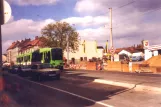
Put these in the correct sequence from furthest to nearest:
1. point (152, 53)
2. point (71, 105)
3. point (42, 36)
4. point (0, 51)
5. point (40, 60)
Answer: point (42, 36) < point (152, 53) < point (40, 60) < point (71, 105) < point (0, 51)

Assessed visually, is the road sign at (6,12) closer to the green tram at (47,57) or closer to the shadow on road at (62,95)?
the shadow on road at (62,95)

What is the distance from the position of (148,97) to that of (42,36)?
2444 inches

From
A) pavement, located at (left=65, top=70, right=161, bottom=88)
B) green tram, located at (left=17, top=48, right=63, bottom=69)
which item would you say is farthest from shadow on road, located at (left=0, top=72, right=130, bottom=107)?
green tram, located at (left=17, top=48, right=63, bottom=69)

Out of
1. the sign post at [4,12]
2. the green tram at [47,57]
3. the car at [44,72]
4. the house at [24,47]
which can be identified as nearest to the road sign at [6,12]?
the sign post at [4,12]

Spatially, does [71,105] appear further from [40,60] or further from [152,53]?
[152,53]

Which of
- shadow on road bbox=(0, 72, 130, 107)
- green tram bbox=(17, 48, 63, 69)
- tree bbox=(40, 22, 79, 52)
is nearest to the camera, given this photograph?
shadow on road bbox=(0, 72, 130, 107)

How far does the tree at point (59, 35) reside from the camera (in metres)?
71.3

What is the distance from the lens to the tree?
71.3 m

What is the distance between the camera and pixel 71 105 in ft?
34.0

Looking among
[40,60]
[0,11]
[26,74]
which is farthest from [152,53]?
[0,11]

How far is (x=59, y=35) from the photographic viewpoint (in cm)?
7288

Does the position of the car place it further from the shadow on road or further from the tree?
the tree

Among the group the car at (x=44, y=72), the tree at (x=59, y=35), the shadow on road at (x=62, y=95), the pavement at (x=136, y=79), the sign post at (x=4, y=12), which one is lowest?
the shadow on road at (x=62, y=95)

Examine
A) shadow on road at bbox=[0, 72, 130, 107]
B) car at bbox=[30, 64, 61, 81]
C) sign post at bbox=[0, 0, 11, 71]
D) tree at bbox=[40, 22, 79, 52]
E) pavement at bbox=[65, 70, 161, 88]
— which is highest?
tree at bbox=[40, 22, 79, 52]
